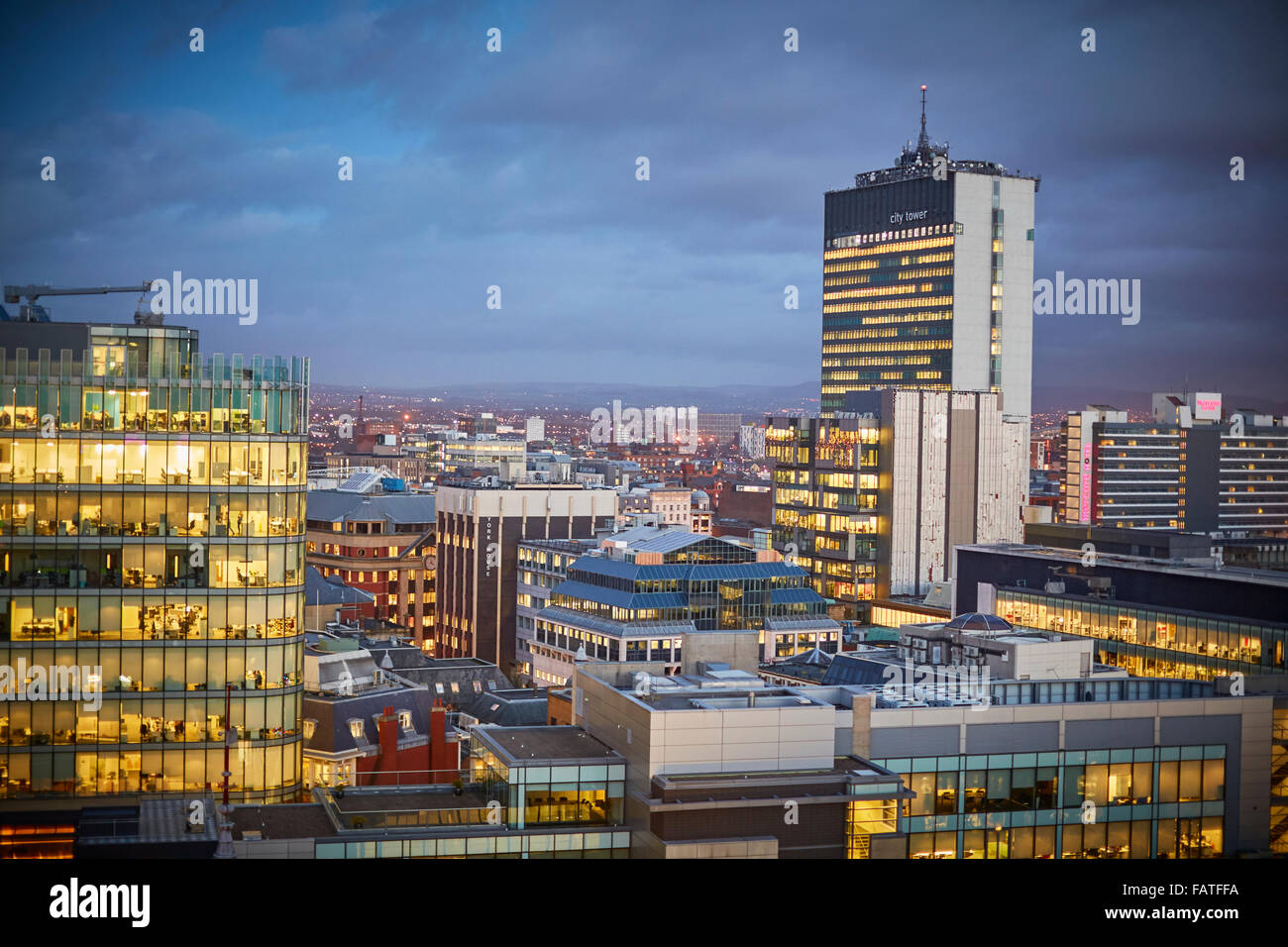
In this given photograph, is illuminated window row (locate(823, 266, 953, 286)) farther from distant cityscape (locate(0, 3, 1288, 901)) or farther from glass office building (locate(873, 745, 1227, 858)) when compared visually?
glass office building (locate(873, 745, 1227, 858))

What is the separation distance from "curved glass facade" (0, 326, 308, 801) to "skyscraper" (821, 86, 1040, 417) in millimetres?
118303

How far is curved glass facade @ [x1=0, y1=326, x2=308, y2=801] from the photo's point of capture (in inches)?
1245

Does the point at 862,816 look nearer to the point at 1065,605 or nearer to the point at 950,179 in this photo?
the point at 1065,605

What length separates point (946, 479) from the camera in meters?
115

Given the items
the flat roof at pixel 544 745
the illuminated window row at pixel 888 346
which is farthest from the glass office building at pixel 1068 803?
the illuminated window row at pixel 888 346

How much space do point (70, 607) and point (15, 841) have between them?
17.7ft

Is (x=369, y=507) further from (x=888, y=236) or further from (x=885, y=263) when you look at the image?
(x=888, y=236)

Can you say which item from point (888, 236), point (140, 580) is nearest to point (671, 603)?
point (140, 580)

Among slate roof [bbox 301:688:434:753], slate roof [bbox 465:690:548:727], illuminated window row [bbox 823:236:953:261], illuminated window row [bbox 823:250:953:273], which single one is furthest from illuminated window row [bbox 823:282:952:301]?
slate roof [bbox 301:688:434:753]

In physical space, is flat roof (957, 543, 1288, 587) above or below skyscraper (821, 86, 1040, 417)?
below

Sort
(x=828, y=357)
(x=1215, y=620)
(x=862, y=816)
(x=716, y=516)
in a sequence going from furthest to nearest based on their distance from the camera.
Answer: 1. (x=716, y=516)
2. (x=828, y=357)
3. (x=1215, y=620)
4. (x=862, y=816)
